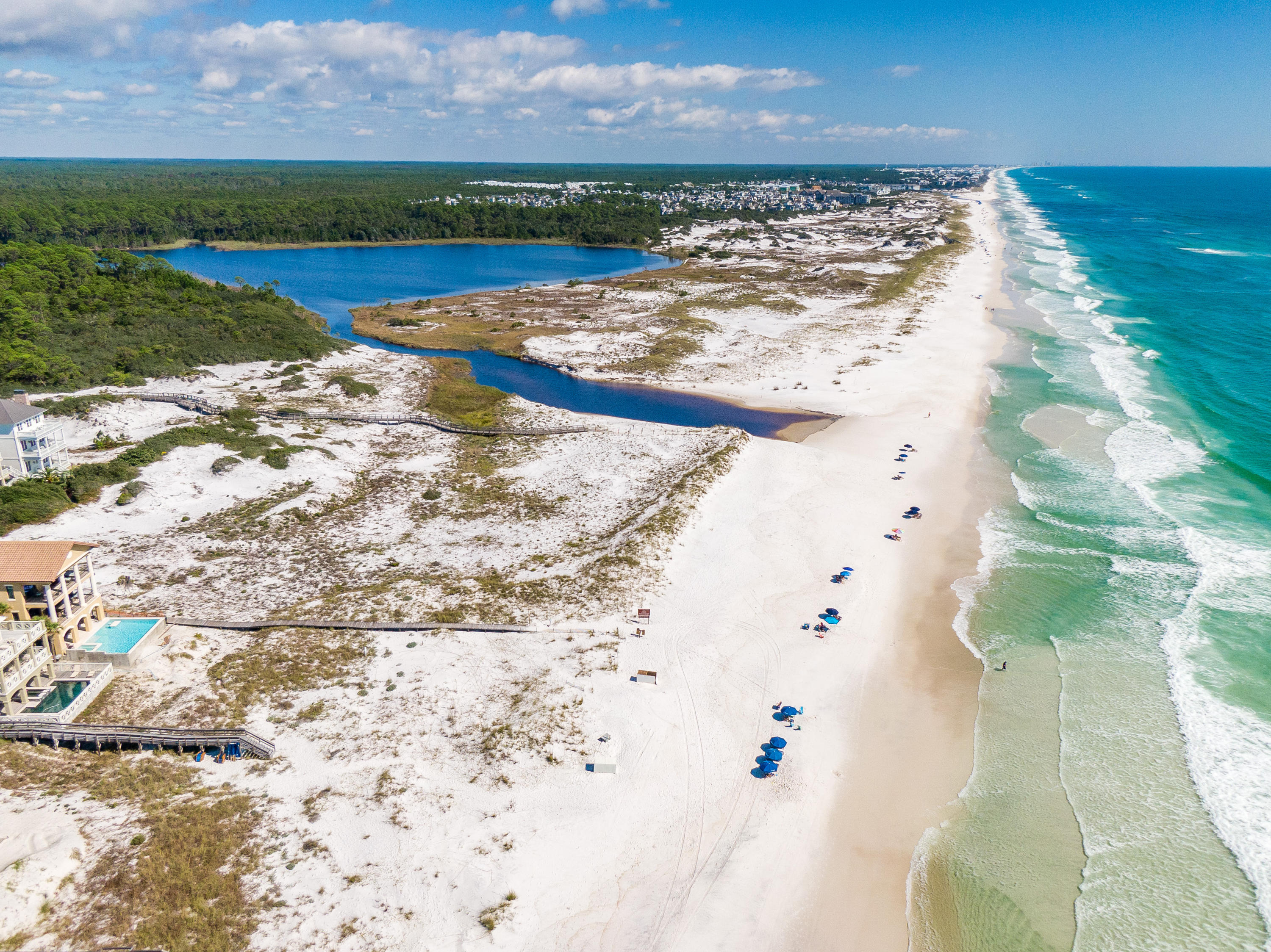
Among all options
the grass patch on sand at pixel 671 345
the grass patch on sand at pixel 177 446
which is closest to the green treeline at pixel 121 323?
the grass patch on sand at pixel 177 446

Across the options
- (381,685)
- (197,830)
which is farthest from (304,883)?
(381,685)

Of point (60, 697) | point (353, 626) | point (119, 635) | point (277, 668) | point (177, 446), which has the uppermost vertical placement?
point (177, 446)

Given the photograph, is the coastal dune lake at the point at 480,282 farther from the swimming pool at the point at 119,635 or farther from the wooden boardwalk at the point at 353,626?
the swimming pool at the point at 119,635

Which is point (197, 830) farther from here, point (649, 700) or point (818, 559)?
point (818, 559)

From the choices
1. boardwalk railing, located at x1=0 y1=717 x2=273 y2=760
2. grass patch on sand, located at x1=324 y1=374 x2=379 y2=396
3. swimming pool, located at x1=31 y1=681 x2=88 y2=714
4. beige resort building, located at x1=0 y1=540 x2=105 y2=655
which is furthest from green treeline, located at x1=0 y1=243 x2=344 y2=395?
boardwalk railing, located at x1=0 y1=717 x2=273 y2=760

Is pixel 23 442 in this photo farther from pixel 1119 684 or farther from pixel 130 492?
pixel 1119 684

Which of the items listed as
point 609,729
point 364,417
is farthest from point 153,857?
point 364,417
